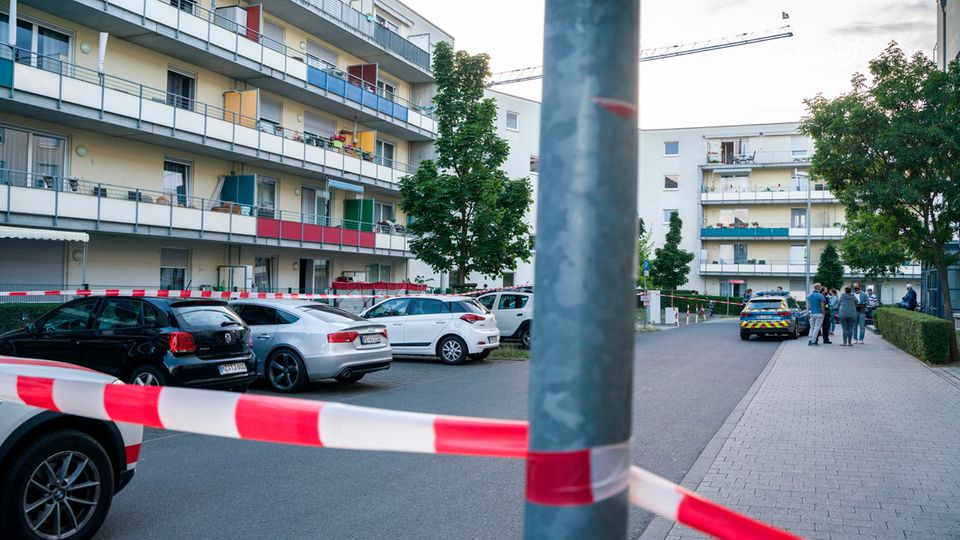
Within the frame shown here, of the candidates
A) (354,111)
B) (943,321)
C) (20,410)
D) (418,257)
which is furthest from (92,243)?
(943,321)

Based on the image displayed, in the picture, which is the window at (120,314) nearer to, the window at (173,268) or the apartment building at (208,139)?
the apartment building at (208,139)

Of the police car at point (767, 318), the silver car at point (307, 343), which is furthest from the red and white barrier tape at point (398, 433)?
the police car at point (767, 318)

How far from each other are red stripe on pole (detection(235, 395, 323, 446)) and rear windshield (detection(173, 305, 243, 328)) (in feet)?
26.1

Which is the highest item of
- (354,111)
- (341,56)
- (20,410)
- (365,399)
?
(341,56)

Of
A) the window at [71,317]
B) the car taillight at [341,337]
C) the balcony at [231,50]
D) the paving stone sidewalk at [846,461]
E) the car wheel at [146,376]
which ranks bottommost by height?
the paving stone sidewalk at [846,461]

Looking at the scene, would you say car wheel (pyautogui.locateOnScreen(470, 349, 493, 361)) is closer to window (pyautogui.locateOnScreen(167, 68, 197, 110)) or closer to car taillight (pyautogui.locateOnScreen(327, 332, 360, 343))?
car taillight (pyautogui.locateOnScreen(327, 332, 360, 343))

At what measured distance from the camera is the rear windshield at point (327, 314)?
41.1 feet

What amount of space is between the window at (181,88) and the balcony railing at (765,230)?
155 ft

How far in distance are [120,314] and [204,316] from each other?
3.47ft

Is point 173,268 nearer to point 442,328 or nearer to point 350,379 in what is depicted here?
point 442,328

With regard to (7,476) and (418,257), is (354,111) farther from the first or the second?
(7,476)

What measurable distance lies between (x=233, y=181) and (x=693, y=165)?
46.5m

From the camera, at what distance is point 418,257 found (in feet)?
80.1

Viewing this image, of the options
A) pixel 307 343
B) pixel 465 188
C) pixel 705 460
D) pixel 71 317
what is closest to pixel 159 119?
pixel 465 188
